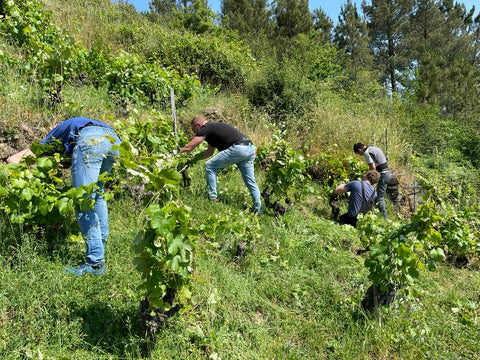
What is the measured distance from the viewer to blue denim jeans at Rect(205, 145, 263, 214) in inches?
176

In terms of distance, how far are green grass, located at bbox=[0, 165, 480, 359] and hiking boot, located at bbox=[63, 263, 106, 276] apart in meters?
0.07

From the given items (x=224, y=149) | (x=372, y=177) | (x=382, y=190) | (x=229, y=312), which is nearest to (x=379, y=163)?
(x=382, y=190)

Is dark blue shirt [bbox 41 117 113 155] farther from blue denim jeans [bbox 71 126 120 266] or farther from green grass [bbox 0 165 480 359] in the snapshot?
green grass [bbox 0 165 480 359]

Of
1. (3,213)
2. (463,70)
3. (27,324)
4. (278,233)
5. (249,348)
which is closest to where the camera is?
(27,324)

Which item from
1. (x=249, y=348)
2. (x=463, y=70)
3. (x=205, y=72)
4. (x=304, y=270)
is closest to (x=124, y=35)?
(x=205, y=72)

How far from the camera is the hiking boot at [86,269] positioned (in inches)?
103

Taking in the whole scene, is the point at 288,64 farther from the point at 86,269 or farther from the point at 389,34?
the point at 389,34

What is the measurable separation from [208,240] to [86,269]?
1.36 metres

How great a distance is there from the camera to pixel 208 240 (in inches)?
144

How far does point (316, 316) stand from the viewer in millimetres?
2842

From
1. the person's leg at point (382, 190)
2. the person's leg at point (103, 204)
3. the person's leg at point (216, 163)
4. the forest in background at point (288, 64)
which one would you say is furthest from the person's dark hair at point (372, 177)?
the person's leg at point (103, 204)

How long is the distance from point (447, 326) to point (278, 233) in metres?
2.02

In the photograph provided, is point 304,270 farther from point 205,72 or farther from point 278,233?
point 205,72

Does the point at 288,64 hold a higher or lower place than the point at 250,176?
higher
